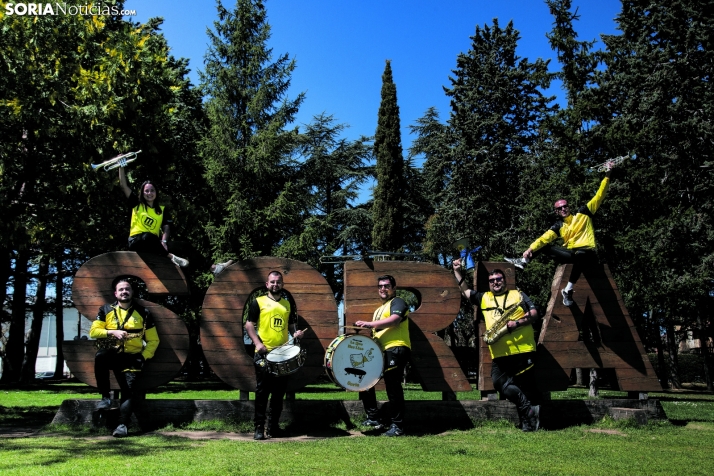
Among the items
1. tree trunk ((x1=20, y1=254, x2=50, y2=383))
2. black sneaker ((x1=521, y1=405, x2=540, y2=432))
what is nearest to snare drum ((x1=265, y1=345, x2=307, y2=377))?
black sneaker ((x1=521, y1=405, x2=540, y2=432))

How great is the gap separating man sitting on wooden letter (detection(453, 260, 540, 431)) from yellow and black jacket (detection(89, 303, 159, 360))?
4.84 metres

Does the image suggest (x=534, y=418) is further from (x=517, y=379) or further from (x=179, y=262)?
(x=179, y=262)

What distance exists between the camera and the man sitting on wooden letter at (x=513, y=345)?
843 centimetres

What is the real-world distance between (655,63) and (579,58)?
11.8 ft

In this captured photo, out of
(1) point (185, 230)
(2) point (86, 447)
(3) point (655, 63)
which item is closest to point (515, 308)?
(2) point (86, 447)

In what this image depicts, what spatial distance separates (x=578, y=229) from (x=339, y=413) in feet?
15.0

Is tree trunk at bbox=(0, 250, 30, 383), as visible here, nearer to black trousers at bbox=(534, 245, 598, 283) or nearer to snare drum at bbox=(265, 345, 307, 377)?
snare drum at bbox=(265, 345, 307, 377)

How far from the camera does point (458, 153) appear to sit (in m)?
29.0

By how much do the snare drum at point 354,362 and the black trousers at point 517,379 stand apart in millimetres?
1926

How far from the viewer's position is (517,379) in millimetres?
8602

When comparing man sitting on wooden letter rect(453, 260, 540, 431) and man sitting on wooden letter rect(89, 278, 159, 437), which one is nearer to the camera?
man sitting on wooden letter rect(89, 278, 159, 437)

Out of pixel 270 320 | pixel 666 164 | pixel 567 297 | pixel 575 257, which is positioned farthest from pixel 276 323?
pixel 666 164

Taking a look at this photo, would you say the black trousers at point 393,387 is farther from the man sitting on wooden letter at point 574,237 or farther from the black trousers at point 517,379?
the man sitting on wooden letter at point 574,237

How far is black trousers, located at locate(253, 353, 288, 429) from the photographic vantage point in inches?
309
